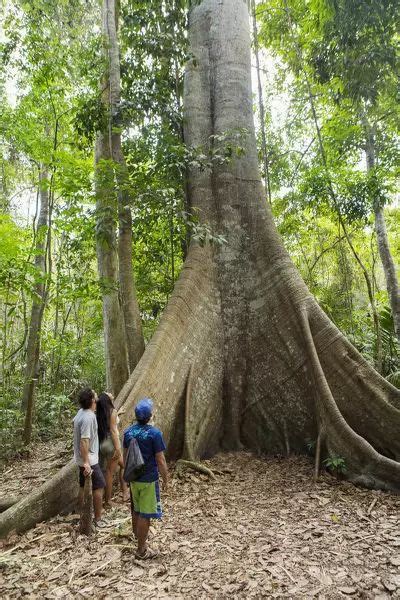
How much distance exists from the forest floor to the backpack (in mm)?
628

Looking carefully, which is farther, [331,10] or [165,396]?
[331,10]

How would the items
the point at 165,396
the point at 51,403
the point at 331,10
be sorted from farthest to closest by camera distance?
the point at 51,403 < the point at 331,10 < the point at 165,396

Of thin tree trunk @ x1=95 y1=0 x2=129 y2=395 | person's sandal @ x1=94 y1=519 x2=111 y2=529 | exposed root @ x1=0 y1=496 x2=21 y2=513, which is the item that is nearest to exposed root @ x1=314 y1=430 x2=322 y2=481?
person's sandal @ x1=94 y1=519 x2=111 y2=529

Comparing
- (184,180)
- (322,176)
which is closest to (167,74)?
(184,180)

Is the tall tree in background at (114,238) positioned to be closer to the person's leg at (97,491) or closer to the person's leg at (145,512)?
the person's leg at (97,491)

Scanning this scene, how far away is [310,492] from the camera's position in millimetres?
4547

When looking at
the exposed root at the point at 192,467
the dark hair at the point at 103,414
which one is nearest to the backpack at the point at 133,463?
the dark hair at the point at 103,414

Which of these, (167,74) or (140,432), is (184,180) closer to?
(167,74)

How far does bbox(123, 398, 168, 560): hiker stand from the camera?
3.34 metres

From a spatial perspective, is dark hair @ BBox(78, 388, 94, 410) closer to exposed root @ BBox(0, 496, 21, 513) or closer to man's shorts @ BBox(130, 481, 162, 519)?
man's shorts @ BBox(130, 481, 162, 519)

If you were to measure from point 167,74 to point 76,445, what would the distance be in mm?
5703

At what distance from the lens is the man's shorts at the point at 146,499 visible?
10.9 ft

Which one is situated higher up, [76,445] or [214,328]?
[214,328]

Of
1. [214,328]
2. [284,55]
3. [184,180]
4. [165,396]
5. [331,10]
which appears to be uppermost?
[284,55]
